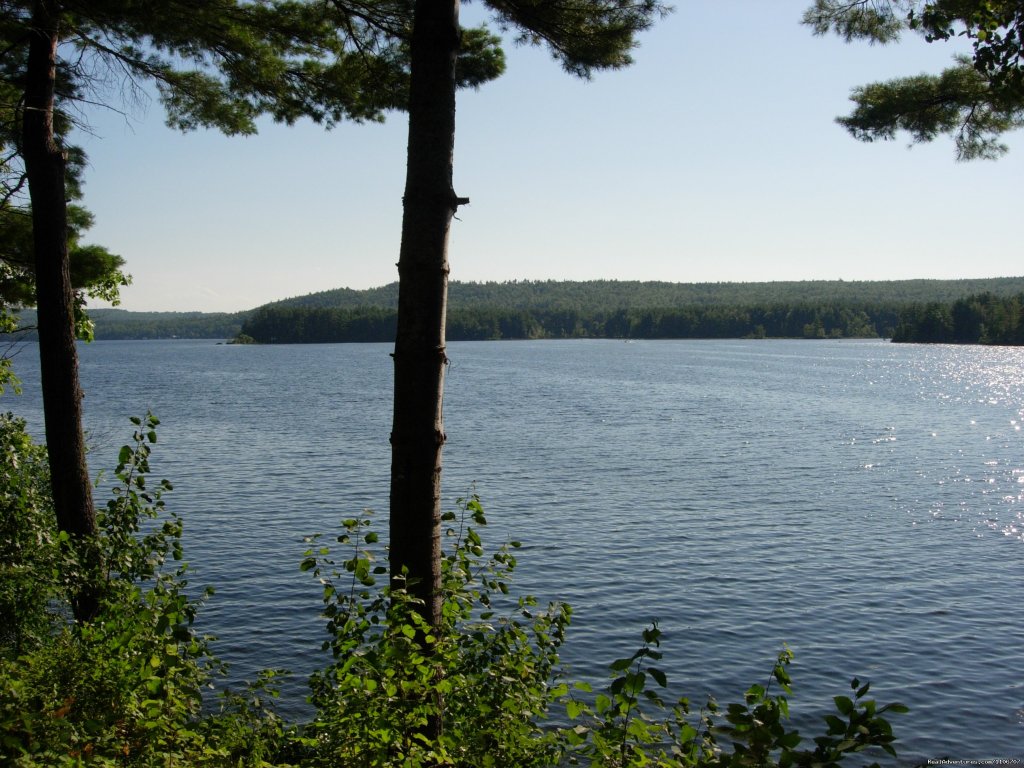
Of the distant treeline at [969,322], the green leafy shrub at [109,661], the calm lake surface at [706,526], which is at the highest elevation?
the distant treeline at [969,322]

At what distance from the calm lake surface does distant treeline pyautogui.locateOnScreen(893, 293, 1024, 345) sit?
3569 inches

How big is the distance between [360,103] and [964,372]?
90546 mm

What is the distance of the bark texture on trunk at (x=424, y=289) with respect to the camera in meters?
5.70

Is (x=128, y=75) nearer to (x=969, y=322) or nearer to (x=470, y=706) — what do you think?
(x=470, y=706)

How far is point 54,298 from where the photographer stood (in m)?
9.48

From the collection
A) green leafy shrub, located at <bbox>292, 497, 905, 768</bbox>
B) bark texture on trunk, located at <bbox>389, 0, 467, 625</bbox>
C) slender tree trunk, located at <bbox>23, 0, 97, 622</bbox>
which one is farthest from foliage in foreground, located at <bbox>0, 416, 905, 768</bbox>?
slender tree trunk, located at <bbox>23, 0, 97, 622</bbox>

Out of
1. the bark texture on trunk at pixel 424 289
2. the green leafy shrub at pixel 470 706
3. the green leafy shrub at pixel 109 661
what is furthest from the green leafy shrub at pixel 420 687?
the green leafy shrub at pixel 109 661

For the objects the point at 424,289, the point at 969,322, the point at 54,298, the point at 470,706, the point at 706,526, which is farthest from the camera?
the point at 969,322

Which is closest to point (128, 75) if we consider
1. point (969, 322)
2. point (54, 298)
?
point (54, 298)

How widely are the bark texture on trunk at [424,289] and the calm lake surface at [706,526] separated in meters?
6.85

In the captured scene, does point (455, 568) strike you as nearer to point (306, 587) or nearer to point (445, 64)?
point (445, 64)

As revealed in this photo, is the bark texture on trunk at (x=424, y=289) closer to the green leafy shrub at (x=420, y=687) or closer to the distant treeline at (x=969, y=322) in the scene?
the green leafy shrub at (x=420, y=687)

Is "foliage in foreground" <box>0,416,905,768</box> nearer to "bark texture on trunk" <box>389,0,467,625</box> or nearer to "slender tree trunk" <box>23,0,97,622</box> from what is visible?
"bark texture on trunk" <box>389,0,467,625</box>

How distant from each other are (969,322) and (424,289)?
501 ft
